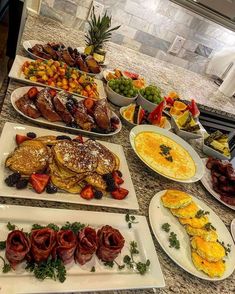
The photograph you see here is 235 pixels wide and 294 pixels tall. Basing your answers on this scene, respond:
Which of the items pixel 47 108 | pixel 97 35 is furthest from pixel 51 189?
pixel 97 35

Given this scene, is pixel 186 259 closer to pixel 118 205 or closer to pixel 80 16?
pixel 118 205

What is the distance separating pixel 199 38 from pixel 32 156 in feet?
8.22

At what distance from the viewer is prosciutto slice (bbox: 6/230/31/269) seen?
64 cm

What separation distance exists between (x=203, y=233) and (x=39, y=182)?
25.0 inches

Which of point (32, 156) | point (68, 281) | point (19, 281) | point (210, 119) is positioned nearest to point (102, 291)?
point (68, 281)

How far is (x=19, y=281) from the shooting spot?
0.64 m

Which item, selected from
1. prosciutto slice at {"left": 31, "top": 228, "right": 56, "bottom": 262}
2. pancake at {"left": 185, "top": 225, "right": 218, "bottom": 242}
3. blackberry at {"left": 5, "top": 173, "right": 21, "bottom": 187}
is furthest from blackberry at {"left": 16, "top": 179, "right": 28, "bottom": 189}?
pancake at {"left": 185, "top": 225, "right": 218, "bottom": 242}

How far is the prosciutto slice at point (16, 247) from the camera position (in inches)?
Answer: 25.1

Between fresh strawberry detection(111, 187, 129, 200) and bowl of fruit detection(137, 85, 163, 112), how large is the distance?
0.78 meters

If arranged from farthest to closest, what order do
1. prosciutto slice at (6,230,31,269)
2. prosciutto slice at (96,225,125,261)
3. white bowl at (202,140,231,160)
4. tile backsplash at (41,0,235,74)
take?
tile backsplash at (41,0,235,74) < white bowl at (202,140,231,160) < prosciutto slice at (96,225,125,261) < prosciutto slice at (6,230,31,269)

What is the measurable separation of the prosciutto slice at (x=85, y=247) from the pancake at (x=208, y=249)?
1.29 ft

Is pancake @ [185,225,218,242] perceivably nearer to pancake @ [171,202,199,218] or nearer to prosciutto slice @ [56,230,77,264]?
pancake @ [171,202,199,218]

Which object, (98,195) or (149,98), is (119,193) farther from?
(149,98)

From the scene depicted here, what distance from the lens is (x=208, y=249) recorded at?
0.90m
